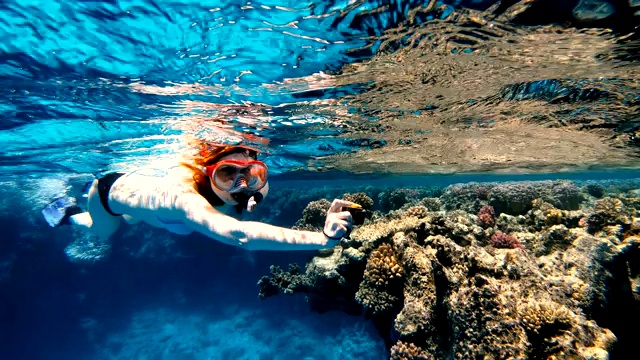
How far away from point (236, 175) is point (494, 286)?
3748 millimetres

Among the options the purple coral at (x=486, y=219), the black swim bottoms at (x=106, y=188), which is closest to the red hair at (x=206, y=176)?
the black swim bottoms at (x=106, y=188)

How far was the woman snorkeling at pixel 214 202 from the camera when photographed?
2779 millimetres

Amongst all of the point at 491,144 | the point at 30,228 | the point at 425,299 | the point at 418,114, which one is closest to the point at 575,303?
the point at 425,299

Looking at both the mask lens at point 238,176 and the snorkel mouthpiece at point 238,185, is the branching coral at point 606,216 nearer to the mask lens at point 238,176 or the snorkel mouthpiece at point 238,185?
the mask lens at point 238,176

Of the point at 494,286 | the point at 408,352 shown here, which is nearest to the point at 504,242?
the point at 494,286

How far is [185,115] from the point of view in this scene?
30.4 ft

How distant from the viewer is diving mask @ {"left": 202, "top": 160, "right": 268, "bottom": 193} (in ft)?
12.6

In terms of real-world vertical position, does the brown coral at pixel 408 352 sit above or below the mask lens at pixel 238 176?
below

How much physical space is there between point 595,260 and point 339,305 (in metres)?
4.99

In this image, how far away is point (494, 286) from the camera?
12.4 feet

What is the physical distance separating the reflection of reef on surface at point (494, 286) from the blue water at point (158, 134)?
13.8ft

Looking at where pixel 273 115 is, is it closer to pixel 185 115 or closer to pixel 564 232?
pixel 185 115

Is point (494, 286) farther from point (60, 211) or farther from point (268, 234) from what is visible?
point (60, 211)

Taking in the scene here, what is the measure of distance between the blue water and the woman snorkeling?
2633mm
